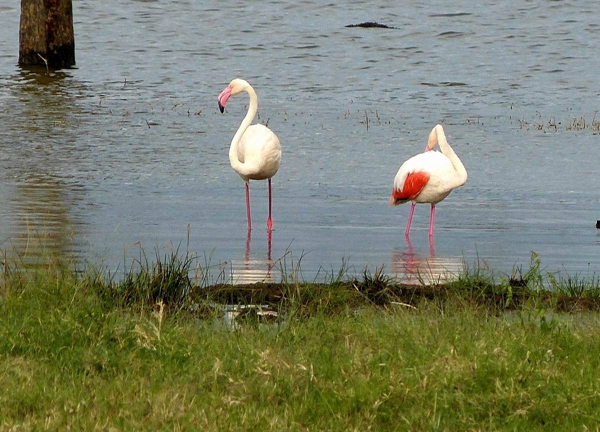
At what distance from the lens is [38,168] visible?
14719mm

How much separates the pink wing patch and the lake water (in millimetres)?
288

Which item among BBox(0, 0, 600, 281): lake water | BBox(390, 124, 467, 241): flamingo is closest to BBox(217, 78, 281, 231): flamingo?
BBox(0, 0, 600, 281): lake water

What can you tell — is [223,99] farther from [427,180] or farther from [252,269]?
[252,269]

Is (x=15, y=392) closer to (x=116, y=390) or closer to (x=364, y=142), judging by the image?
(x=116, y=390)

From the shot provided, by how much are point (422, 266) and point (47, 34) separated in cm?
1726

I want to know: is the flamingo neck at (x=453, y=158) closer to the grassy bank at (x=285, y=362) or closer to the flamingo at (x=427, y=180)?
the flamingo at (x=427, y=180)

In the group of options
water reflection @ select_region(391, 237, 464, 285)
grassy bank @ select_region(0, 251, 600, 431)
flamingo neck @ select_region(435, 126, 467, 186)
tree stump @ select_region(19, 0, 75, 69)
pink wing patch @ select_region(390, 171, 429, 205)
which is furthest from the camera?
tree stump @ select_region(19, 0, 75, 69)

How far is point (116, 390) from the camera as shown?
5.23 m

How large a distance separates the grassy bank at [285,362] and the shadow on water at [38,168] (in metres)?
1.61

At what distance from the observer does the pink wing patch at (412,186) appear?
11914 millimetres

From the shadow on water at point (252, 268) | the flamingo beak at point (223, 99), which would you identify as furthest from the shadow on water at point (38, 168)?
the flamingo beak at point (223, 99)

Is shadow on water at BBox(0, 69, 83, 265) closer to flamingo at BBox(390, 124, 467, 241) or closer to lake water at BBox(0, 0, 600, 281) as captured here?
lake water at BBox(0, 0, 600, 281)

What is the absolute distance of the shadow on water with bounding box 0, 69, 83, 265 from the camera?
970cm

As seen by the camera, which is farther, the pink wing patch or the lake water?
the pink wing patch
